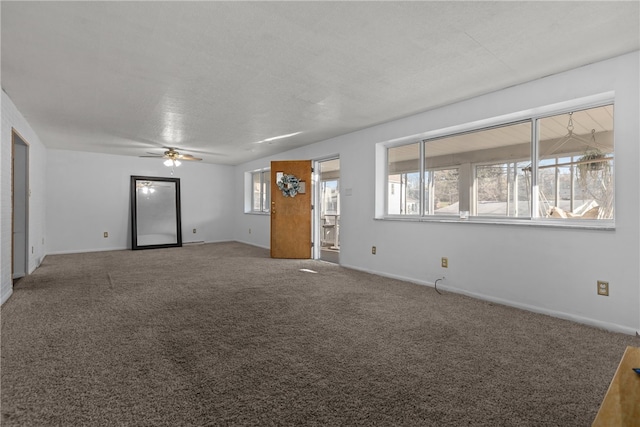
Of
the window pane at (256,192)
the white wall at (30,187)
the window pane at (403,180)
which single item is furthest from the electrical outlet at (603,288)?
the window pane at (256,192)

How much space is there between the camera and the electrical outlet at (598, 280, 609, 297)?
111 inches

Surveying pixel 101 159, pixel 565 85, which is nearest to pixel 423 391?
pixel 565 85

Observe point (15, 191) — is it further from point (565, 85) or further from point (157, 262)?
point (565, 85)

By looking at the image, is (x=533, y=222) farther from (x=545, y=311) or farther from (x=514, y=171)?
(x=545, y=311)

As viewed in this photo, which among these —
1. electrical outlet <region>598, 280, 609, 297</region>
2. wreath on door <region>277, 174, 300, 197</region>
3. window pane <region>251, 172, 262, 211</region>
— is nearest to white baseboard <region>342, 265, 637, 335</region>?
electrical outlet <region>598, 280, 609, 297</region>

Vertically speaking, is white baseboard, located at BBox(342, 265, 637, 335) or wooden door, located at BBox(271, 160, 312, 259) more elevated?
wooden door, located at BBox(271, 160, 312, 259)

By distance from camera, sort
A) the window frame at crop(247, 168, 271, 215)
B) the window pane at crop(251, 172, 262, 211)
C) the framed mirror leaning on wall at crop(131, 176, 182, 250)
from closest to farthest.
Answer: the framed mirror leaning on wall at crop(131, 176, 182, 250), the window frame at crop(247, 168, 271, 215), the window pane at crop(251, 172, 262, 211)

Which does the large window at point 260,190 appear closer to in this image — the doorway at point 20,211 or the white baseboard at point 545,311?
the doorway at point 20,211

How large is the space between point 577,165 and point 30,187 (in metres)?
7.39

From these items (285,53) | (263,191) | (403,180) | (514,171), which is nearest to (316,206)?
(403,180)

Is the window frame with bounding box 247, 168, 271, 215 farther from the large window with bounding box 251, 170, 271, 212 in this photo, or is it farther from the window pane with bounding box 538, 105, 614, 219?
the window pane with bounding box 538, 105, 614, 219

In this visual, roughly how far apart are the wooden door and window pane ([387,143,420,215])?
188 centimetres

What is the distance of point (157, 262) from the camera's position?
6.04m

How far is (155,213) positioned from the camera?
814cm
